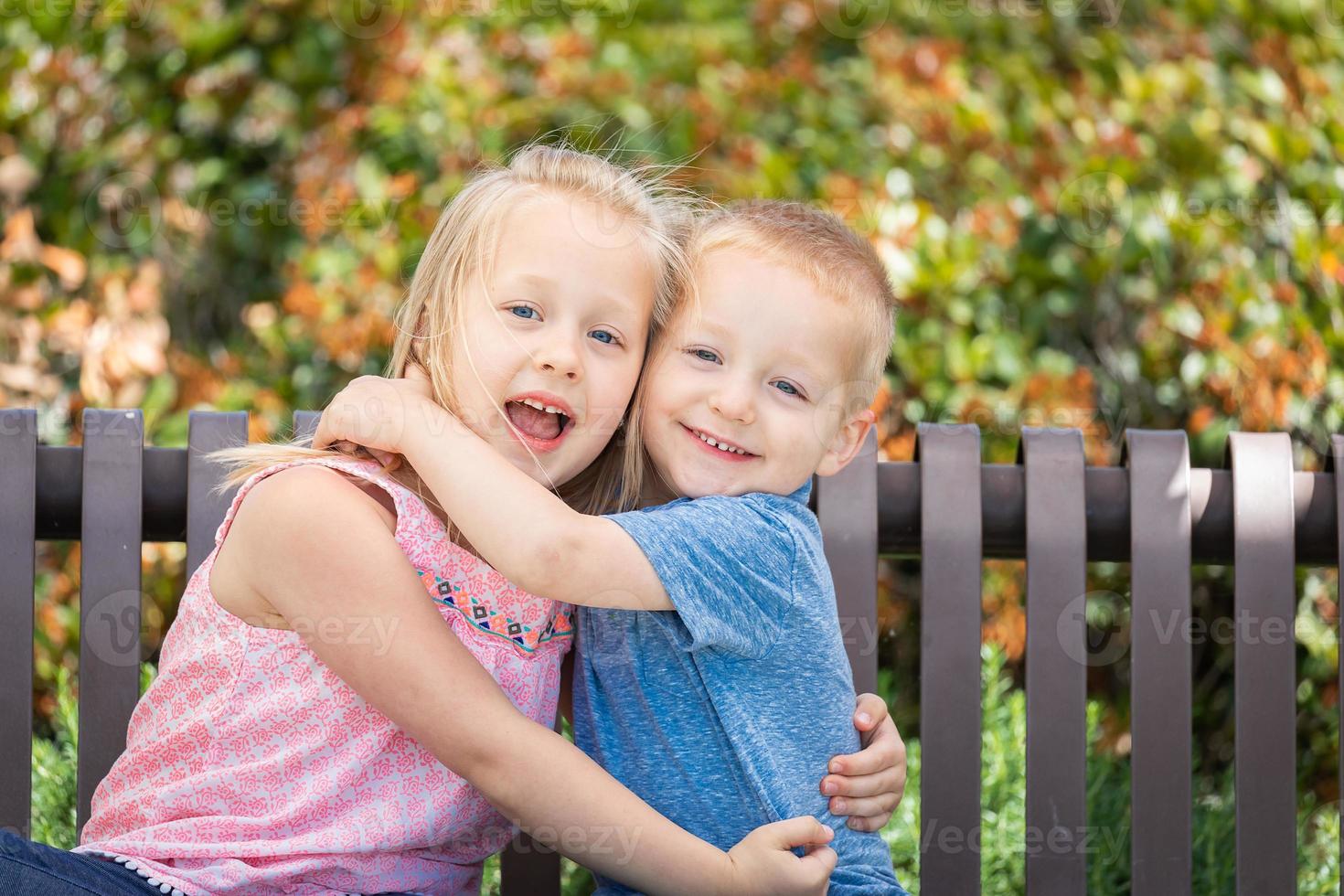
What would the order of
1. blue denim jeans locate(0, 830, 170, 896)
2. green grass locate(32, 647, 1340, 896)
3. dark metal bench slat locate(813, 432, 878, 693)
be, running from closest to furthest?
blue denim jeans locate(0, 830, 170, 896) < dark metal bench slat locate(813, 432, 878, 693) < green grass locate(32, 647, 1340, 896)

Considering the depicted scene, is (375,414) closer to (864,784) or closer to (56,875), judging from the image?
(56,875)

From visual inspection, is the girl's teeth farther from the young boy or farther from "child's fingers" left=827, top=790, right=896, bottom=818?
"child's fingers" left=827, top=790, right=896, bottom=818

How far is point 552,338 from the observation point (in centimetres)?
185

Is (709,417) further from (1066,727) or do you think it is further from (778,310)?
(1066,727)

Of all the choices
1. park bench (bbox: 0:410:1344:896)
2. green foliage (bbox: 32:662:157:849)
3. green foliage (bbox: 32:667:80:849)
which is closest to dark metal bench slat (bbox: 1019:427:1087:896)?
park bench (bbox: 0:410:1344:896)

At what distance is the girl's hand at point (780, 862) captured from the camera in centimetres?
171

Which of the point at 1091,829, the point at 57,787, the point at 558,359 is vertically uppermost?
the point at 558,359

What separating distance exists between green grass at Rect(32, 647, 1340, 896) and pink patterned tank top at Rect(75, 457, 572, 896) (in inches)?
29.0

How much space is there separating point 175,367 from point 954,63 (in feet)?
7.68

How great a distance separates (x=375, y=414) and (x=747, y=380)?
49 centimetres

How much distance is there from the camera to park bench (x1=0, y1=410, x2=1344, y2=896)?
2133mm

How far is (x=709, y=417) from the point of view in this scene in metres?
1.86

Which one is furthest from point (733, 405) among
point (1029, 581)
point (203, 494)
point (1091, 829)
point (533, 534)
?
point (1091, 829)

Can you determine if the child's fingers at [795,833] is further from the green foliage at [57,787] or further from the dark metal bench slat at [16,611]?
the green foliage at [57,787]
